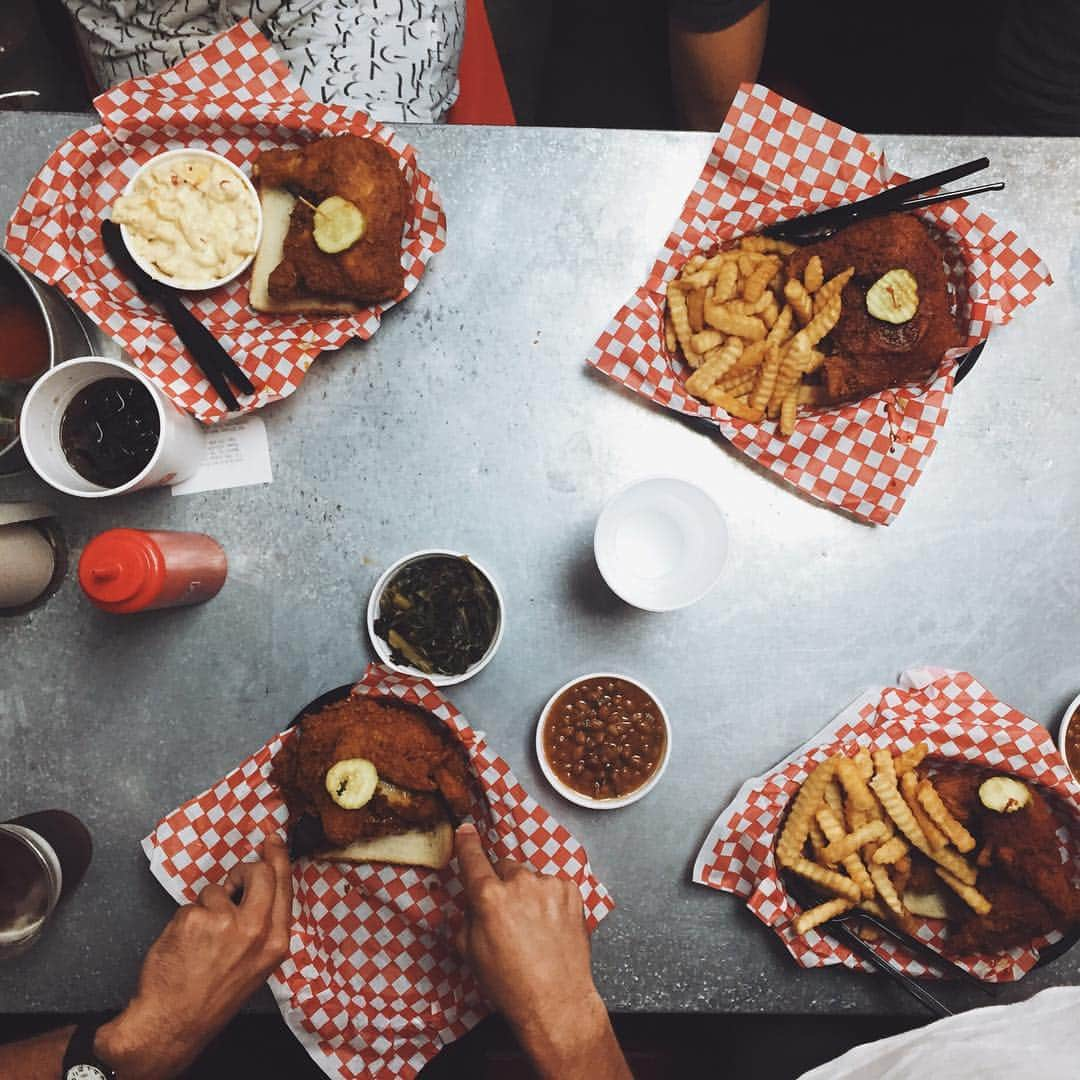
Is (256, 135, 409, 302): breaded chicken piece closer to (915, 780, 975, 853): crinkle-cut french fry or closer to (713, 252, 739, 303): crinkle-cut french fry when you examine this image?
(713, 252, 739, 303): crinkle-cut french fry

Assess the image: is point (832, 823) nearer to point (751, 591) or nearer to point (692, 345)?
point (751, 591)

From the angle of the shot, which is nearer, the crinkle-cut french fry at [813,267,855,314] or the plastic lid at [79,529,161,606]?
the plastic lid at [79,529,161,606]

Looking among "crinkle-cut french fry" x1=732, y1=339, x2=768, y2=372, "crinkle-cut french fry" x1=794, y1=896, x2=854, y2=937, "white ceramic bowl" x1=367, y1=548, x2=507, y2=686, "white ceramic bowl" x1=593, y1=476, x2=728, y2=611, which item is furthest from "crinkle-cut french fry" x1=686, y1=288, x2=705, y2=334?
"crinkle-cut french fry" x1=794, y1=896, x2=854, y2=937

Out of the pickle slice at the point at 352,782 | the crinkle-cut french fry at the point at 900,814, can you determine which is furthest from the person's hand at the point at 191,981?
the crinkle-cut french fry at the point at 900,814

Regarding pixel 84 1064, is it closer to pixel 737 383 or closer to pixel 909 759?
pixel 909 759

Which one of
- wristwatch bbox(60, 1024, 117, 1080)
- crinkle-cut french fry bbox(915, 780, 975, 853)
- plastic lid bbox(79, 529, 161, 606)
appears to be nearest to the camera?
plastic lid bbox(79, 529, 161, 606)

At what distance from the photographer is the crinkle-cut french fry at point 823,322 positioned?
189 cm

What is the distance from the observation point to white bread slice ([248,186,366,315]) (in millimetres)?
1967

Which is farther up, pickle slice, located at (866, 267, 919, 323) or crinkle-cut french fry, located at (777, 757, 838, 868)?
pickle slice, located at (866, 267, 919, 323)

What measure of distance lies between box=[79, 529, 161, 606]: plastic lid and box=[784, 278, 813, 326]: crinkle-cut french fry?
1.43 metres

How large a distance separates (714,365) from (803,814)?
0.99 meters

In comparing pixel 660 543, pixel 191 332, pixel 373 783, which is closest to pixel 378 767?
pixel 373 783

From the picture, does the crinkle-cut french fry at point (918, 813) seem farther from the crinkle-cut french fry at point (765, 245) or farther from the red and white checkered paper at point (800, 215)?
the crinkle-cut french fry at point (765, 245)

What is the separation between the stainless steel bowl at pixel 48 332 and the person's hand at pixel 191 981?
1.01m
